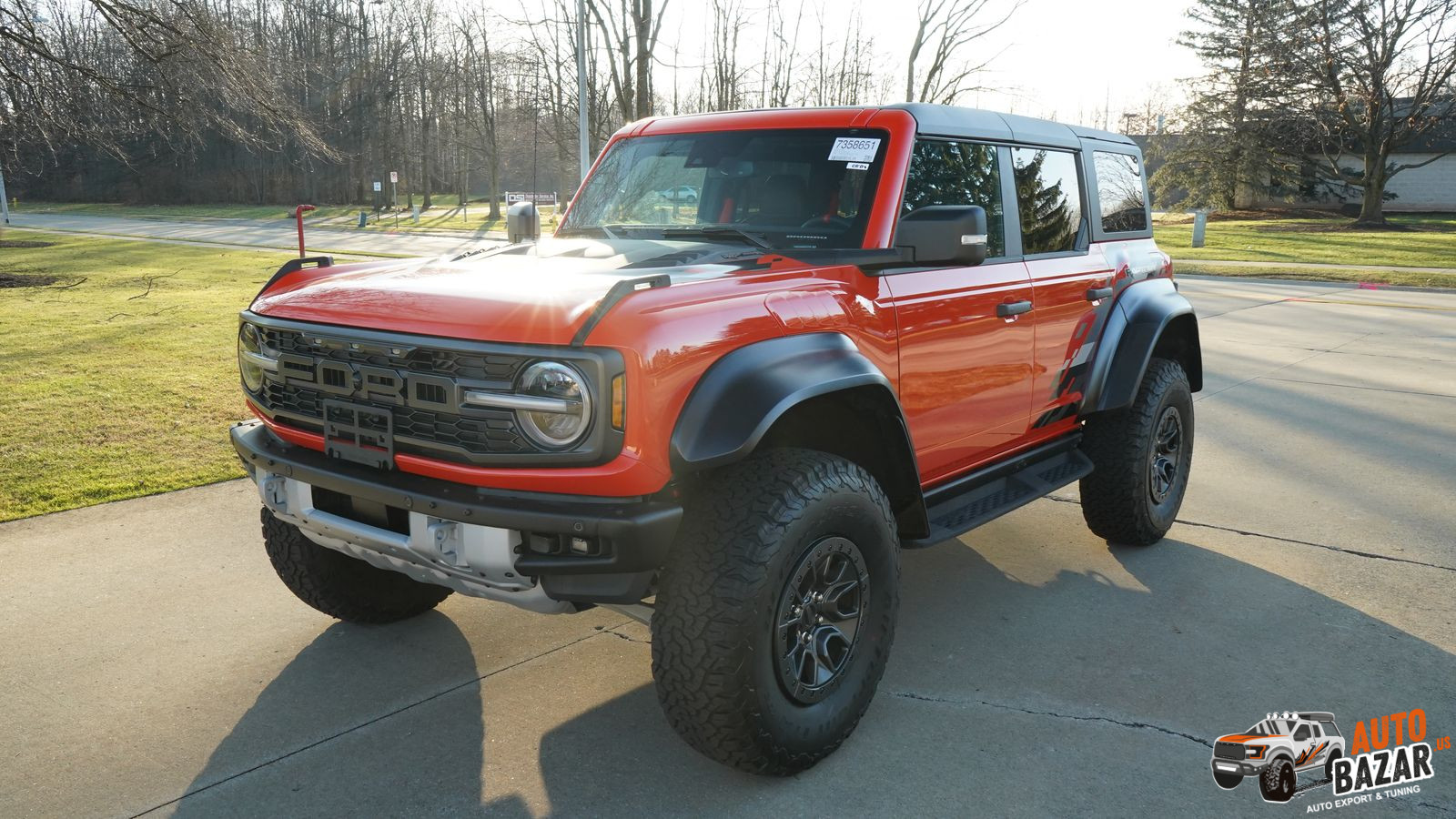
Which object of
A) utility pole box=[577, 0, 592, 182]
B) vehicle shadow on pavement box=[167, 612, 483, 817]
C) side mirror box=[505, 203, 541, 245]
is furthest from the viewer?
utility pole box=[577, 0, 592, 182]

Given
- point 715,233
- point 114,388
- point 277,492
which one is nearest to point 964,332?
point 715,233

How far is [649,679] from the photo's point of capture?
3750mm

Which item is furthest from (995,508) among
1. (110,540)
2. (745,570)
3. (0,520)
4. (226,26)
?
(226,26)

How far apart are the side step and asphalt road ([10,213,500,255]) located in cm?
2152

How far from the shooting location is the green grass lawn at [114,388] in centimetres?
606

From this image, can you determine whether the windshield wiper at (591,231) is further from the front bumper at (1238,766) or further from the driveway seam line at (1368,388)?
the driveway seam line at (1368,388)

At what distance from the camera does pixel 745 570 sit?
9.18ft

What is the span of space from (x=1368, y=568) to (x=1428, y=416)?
4281 mm

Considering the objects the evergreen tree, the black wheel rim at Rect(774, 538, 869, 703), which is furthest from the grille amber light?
the evergreen tree

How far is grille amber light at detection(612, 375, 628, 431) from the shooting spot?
2.71 metres

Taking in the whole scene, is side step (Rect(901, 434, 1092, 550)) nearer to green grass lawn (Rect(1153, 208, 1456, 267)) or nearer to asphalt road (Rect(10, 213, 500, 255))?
green grass lawn (Rect(1153, 208, 1456, 267))

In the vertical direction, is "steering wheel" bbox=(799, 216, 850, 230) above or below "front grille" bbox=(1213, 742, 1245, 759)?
above

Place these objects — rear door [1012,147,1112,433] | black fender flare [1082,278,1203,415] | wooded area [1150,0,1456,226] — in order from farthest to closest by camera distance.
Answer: wooded area [1150,0,1456,226] → black fender flare [1082,278,1203,415] → rear door [1012,147,1112,433]

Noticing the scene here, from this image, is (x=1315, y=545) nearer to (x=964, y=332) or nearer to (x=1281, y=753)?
(x=1281, y=753)
